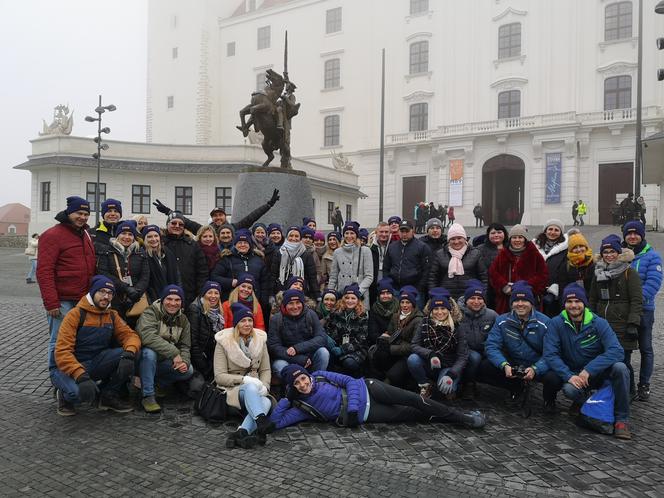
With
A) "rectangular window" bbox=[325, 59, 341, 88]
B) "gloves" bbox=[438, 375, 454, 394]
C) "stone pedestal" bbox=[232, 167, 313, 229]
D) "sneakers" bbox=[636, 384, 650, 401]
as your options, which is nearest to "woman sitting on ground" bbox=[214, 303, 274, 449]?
"gloves" bbox=[438, 375, 454, 394]

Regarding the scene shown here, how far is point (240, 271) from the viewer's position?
6941 millimetres

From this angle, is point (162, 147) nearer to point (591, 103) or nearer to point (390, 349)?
point (591, 103)

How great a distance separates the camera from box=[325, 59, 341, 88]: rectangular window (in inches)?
1751

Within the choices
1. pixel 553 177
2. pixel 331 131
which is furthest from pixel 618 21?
pixel 331 131

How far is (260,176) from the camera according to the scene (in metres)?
11.4

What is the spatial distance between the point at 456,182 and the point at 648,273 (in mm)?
32083

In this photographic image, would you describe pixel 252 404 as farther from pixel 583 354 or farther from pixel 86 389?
pixel 583 354

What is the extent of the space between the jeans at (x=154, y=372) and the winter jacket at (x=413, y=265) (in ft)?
9.38

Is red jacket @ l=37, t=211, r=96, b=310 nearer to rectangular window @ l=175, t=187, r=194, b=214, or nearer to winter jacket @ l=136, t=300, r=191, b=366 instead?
winter jacket @ l=136, t=300, r=191, b=366

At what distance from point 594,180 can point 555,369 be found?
3213 centimetres

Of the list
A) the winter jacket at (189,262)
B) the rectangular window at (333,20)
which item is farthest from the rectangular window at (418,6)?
the winter jacket at (189,262)

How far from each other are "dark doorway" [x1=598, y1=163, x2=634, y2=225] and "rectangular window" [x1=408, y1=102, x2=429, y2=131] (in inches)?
480

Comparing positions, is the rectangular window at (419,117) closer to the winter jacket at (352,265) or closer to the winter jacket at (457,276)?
the winter jacket at (352,265)

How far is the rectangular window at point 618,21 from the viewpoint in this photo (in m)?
33.8
